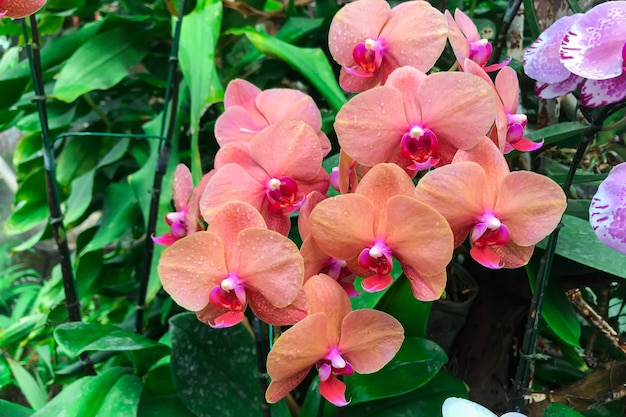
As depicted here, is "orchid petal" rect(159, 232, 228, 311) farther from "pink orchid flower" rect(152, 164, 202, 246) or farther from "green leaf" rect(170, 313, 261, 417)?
"green leaf" rect(170, 313, 261, 417)

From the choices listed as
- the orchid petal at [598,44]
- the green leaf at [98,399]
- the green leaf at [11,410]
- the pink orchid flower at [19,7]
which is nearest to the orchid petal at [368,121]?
the orchid petal at [598,44]

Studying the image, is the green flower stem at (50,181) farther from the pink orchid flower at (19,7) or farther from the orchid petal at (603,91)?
the orchid petal at (603,91)

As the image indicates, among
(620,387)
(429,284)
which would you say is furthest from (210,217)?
(620,387)

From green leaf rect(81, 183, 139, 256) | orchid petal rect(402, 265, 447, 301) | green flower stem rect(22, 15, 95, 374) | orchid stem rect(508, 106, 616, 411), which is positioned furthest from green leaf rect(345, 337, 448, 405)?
green leaf rect(81, 183, 139, 256)

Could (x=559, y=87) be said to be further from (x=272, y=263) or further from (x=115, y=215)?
(x=115, y=215)

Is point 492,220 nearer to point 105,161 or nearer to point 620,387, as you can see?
point 620,387

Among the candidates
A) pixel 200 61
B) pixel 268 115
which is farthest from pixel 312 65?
pixel 268 115
